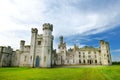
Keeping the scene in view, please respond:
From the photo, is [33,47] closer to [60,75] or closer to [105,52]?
[60,75]

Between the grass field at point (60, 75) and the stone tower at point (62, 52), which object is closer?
the grass field at point (60, 75)

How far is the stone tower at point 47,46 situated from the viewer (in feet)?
176

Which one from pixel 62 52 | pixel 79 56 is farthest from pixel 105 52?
pixel 62 52

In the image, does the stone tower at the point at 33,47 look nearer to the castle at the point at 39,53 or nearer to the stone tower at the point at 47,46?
the castle at the point at 39,53

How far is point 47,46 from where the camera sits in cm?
5519

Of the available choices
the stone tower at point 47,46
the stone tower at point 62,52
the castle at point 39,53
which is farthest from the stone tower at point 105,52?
the stone tower at point 47,46

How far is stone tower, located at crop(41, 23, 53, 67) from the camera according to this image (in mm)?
53494

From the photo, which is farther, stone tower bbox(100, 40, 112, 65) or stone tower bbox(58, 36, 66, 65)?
stone tower bbox(58, 36, 66, 65)

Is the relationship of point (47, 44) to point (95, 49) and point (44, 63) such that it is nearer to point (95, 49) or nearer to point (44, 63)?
point (44, 63)

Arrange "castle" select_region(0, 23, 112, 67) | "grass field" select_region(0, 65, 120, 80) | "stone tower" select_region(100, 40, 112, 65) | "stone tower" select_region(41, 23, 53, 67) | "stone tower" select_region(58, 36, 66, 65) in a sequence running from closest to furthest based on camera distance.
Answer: "grass field" select_region(0, 65, 120, 80)
"stone tower" select_region(41, 23, 53, 67)
"castle" select_region(0, 23, 112, 67)
"stone tower" select_region(100, 40, 112, 65)
"stone tower" select_region(58, 36, 66, 65)

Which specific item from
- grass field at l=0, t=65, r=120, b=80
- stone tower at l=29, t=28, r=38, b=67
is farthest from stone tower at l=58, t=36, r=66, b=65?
grass field at l=0, t=65, r=120, b=80

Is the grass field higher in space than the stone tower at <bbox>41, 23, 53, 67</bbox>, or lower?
lower

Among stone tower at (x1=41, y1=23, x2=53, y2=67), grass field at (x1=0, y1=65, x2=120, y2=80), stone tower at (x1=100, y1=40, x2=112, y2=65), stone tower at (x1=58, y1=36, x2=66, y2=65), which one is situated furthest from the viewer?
stone tower at (x1=58, y1=36, x2=66, y2=65)

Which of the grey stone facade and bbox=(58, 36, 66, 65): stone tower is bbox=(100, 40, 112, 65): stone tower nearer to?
the grey stone facade
